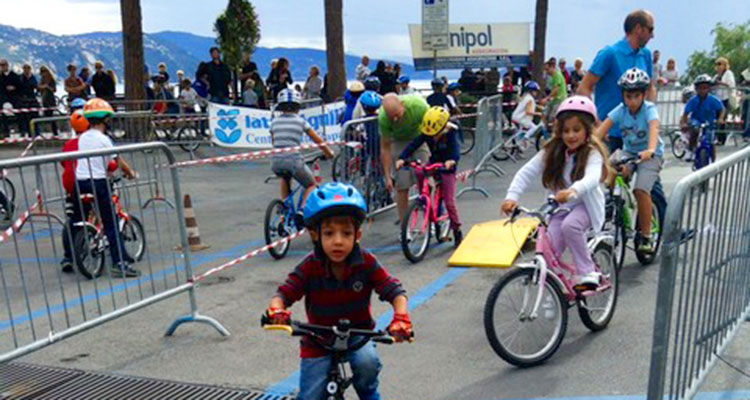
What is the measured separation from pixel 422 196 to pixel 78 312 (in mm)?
3704

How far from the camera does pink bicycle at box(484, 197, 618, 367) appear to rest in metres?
4.79

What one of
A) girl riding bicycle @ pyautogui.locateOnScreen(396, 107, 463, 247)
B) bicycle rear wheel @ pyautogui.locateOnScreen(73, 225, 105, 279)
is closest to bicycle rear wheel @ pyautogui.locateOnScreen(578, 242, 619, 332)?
girl riding bicycle @ pyautogui.locateOnScreen(396, 107, 463, 247)

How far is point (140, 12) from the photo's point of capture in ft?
61.6

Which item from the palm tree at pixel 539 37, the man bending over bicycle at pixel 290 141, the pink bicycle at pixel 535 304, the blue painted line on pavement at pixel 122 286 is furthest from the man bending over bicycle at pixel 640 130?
the palm tree at pixel 539 37

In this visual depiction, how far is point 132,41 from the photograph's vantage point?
1862 cm

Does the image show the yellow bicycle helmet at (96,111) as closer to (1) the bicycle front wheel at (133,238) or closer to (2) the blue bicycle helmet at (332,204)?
(1) the bicycle front wheel at (133,238)

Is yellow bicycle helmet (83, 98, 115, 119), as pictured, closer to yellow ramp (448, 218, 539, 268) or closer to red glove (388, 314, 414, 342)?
yellow ramp (448, 218, 539, 268)

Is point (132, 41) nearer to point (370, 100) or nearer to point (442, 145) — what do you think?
point (370, 100)

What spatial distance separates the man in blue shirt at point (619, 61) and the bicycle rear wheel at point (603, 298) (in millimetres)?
1845

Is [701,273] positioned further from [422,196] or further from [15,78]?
[15,78]

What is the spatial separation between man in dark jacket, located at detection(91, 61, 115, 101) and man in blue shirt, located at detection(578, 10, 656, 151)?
56.9 ft

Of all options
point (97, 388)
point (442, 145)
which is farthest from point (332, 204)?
point (442, 145)

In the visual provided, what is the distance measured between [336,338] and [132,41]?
17.3 m

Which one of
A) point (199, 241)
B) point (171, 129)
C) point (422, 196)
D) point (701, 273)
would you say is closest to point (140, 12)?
point (171, 129)
